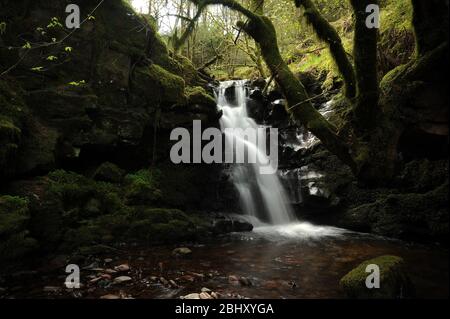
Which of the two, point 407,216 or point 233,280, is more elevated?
point 407,216

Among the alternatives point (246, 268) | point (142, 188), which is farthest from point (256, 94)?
point (246, 268)

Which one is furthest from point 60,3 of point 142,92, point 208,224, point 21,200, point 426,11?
point 426,11

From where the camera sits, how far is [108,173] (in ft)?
26.2

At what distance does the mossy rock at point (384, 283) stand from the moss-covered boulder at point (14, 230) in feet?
16.9

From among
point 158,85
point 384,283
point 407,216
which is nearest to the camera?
point 384,283

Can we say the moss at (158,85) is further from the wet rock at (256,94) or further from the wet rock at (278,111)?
the wet rock at (256,94)

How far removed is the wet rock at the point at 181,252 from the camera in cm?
629

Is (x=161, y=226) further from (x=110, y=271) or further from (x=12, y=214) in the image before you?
(x=12, y=214)

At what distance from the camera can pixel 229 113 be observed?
13.3 metres

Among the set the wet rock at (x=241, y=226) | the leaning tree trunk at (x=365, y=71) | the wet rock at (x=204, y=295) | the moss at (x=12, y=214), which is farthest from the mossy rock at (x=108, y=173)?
the leaning tree trunk at (x=365, y=71)

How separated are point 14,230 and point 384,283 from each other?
5.69 meters

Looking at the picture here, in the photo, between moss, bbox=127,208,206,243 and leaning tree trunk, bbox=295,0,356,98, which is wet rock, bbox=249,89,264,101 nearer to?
moss, bbox=127,208,206,243

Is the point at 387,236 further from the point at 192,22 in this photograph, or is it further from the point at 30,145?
the point at 30,145
